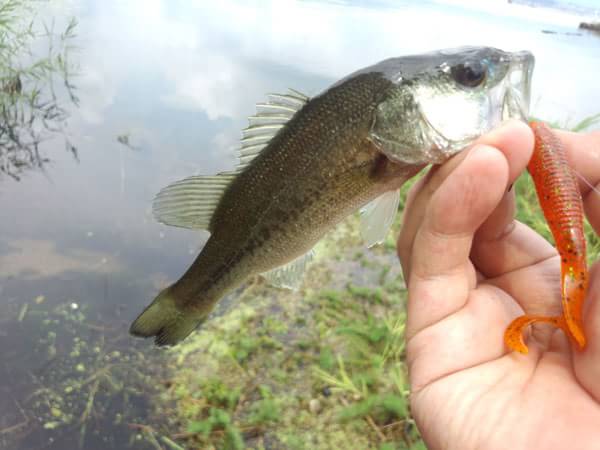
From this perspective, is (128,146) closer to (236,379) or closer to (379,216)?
(236,379)

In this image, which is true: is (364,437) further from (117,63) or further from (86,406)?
(117,63)

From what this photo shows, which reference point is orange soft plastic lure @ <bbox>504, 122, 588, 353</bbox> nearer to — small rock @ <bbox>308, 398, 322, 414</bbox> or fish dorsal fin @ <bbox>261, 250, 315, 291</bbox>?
fish dorsal fin @ <bbox>261, 250, 315, 291</bbox>

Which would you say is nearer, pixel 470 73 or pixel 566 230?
pixel 566 230

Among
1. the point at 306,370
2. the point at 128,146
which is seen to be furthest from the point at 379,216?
the point at 128,146

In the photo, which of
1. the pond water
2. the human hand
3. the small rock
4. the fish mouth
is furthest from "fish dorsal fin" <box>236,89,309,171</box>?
the pond water

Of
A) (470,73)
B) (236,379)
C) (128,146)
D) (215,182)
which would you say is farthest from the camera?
(128,146)

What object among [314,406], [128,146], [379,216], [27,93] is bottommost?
[314,406]

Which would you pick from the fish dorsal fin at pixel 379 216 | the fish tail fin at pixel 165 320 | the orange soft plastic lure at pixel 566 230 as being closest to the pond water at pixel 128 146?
the fish tail fin at pixel 165 320
